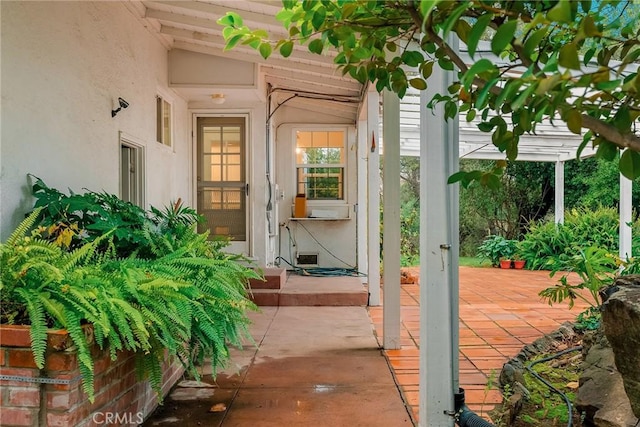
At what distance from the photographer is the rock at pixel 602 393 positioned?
1537 millimetres

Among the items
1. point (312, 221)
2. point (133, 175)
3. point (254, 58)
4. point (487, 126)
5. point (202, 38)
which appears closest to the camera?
point (487, 126)

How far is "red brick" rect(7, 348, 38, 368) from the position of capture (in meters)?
1.49

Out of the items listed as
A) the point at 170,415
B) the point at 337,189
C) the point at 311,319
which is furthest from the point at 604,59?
the point at 337,189

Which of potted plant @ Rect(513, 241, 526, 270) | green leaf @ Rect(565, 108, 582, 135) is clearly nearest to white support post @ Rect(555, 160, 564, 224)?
potted plant @ Rect(513, 241, 526, 270)

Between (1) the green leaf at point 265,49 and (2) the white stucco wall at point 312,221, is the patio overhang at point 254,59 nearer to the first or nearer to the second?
(2) the white stucco wall at point 312,221

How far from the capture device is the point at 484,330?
142 inches

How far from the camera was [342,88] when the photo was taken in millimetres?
5387

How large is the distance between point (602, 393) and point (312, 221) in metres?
5.31

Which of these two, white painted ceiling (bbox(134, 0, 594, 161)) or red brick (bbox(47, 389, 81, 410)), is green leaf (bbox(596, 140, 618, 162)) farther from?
red brick (bbox(47, 389, 81, 410))

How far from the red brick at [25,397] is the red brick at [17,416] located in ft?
0.06

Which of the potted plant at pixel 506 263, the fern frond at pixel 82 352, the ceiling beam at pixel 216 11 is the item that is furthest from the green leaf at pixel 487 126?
the potted plant at pixel 506 263

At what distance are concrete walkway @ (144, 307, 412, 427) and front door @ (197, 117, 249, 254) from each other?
7.60 ft

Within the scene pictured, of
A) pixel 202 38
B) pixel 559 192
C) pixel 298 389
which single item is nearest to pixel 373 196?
pixel 202 38

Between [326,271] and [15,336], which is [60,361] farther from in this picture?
[326,271]
